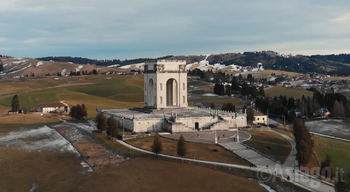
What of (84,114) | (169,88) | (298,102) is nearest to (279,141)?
(169,88)

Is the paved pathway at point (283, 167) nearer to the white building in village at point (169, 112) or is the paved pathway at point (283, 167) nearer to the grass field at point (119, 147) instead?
the white building in village at point (169, 112)

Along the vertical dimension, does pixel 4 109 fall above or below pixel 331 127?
Answer: above

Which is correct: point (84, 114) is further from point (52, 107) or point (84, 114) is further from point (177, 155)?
point (177, 155)

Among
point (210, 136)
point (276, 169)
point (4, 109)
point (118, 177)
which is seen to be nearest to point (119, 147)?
point (118, 177)

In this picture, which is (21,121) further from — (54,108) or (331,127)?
(331,127)

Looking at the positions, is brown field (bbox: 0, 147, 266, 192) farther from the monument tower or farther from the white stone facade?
the monument tower

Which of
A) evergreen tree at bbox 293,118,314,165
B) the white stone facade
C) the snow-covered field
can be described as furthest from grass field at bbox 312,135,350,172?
the snow-covered field
